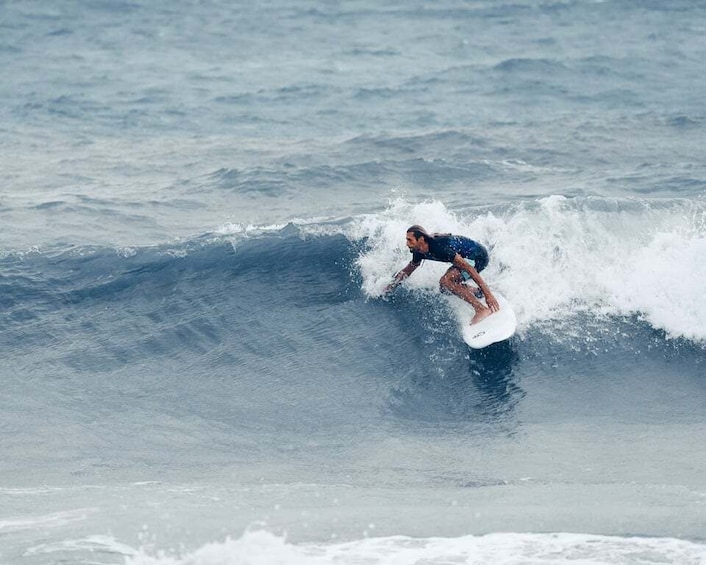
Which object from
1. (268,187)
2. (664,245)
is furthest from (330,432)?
(268,187)

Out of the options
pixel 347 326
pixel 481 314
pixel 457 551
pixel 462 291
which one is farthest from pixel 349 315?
pixel 457 551

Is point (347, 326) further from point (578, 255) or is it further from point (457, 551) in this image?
point (457, 551)

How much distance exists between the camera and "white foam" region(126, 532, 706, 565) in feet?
24.6

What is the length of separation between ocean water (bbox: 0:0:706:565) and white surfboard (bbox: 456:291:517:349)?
0.19 meters

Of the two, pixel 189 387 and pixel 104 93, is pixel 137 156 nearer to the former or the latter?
pixel 104 93

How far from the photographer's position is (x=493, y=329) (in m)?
11.4

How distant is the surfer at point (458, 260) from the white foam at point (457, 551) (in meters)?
3.95

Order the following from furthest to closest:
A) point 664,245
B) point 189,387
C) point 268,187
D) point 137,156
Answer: point 137,156 → point 268,187 → point 664,245 → point 189,387

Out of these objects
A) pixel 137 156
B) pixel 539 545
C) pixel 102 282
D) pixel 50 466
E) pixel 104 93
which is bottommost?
pixel 539 545

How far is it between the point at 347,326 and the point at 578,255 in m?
3.15

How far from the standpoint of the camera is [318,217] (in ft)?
49.9

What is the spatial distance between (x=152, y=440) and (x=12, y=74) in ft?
57.2

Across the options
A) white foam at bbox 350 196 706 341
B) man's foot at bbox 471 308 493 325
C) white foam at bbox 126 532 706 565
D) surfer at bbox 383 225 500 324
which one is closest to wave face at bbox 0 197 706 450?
Result: white foam at bbox 350 196 706 341

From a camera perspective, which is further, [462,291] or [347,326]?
[347,326]
